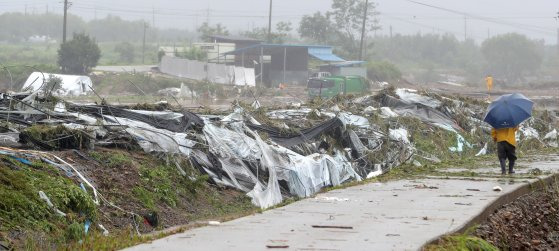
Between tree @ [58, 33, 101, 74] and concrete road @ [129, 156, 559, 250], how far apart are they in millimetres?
46782

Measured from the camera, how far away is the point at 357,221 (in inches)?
376

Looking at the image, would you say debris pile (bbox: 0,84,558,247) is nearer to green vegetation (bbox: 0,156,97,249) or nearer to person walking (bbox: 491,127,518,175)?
green vegetation (bbox: 0,156,97,249)

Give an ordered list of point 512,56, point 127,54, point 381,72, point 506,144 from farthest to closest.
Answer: point 512,56 → point 127,54 → point 381,72 → point 506,144

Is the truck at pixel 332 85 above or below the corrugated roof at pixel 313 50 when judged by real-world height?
below

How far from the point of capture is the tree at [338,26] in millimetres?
92875

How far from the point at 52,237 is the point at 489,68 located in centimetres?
10023

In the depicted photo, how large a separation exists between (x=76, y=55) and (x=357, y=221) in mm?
50739

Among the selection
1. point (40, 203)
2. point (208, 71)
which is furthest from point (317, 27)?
point (40, 203)

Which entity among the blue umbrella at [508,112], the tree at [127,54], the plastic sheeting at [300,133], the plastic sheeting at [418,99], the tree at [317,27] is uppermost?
the tree at [317,27]

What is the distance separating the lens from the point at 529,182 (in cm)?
1398

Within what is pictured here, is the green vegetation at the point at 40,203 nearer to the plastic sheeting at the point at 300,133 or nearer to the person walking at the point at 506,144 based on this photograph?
the plastic sheeting at the point at 300,133

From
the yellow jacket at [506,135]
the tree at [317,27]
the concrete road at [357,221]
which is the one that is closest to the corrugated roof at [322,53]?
the tree at [317,27]

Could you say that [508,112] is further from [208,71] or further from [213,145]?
[208,71]

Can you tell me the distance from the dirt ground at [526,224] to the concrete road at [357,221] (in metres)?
0.25
